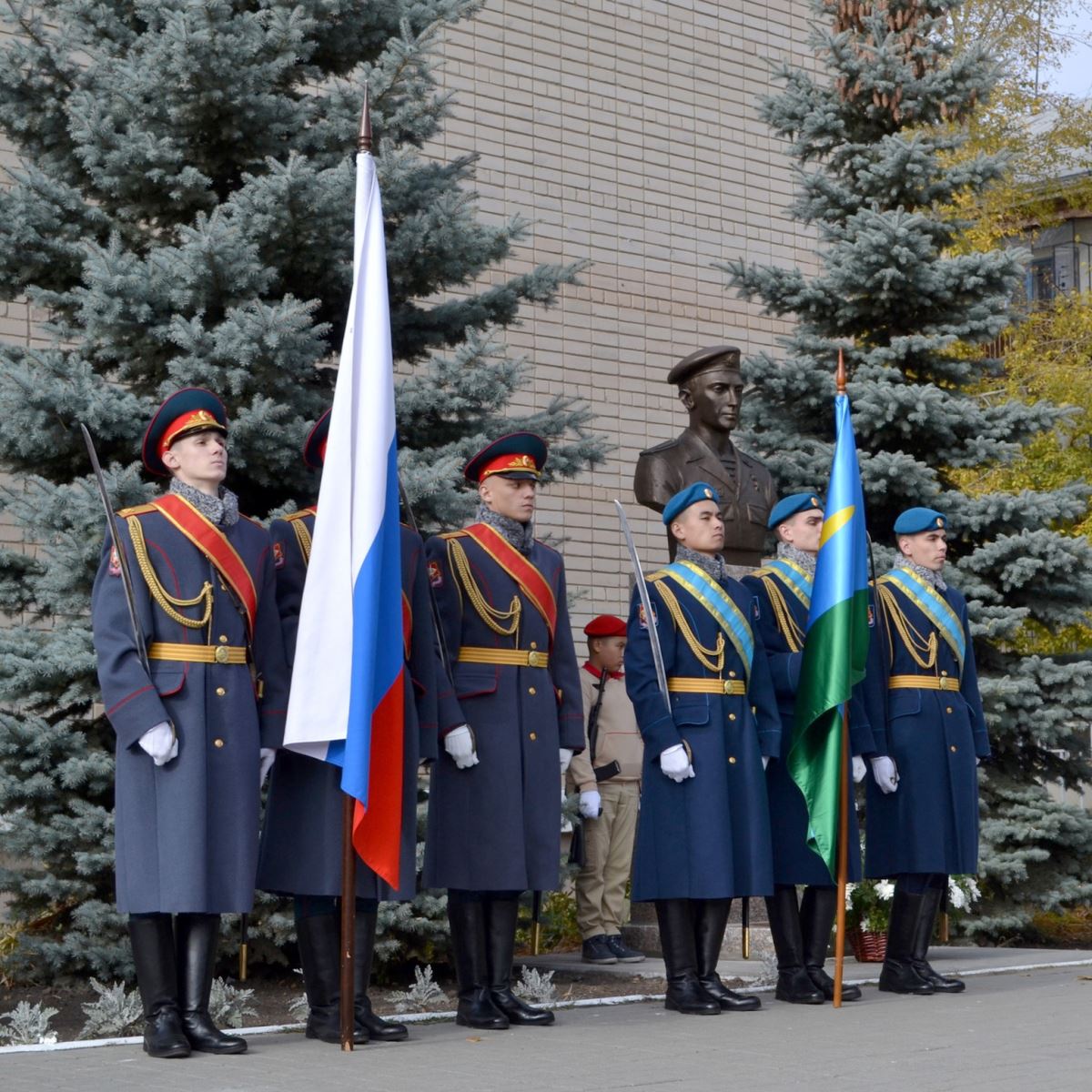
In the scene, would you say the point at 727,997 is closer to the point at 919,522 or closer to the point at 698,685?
the point at 698,685

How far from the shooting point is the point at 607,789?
9328 millimetres

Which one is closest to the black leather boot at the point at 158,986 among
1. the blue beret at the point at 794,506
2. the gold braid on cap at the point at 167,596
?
the gold braid on cap at the point at 167,596

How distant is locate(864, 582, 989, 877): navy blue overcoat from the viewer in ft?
23.7

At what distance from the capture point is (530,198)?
40.9 feet

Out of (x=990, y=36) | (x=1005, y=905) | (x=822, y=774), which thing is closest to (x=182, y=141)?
(x=822, y=774)

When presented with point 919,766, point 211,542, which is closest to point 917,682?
point 919,766

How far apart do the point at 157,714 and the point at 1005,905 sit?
5985 millimetres

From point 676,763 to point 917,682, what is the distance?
135cm

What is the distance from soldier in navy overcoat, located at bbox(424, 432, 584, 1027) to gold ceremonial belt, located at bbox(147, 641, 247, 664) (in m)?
0.86

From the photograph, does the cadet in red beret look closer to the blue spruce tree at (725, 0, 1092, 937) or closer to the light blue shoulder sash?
the blue spruce tree at (725, 0, 1092, 937)

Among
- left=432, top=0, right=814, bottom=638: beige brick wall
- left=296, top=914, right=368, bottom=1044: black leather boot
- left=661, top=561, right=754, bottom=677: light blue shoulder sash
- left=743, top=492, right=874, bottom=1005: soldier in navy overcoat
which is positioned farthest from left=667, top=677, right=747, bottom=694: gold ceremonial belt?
left=432, top=0, right=814, bottom=638: beige brick wall

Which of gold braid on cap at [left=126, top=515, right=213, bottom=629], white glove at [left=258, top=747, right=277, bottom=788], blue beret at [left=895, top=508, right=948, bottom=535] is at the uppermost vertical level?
blue beret at [left=895, top=508, right=948, bottom=535]

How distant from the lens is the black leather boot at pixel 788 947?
273 inches

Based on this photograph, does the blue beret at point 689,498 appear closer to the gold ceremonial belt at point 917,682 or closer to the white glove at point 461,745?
the gold ceremonial belt at point 917,682
